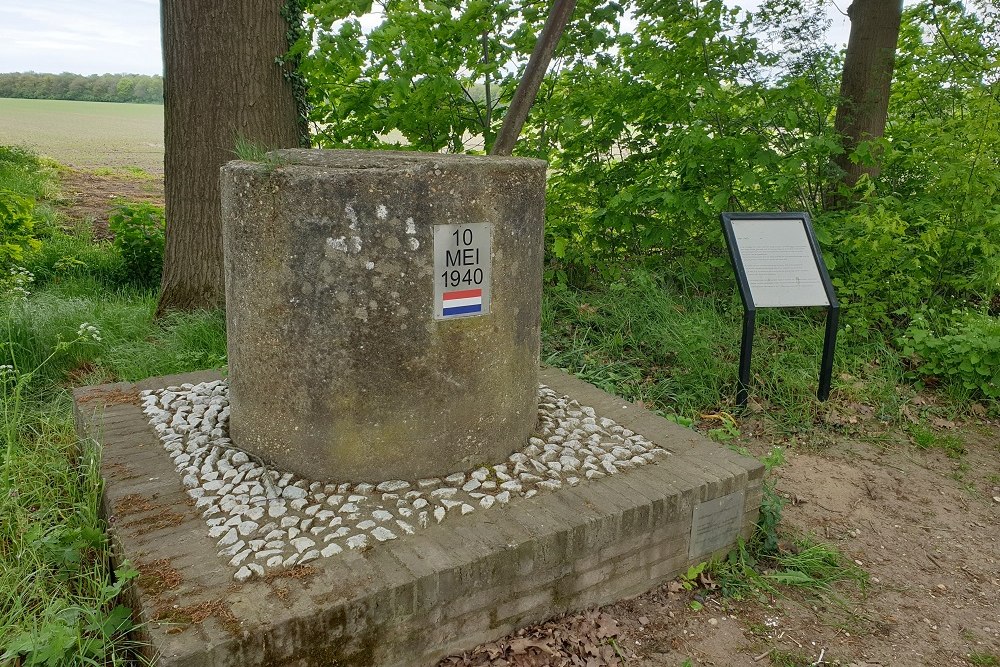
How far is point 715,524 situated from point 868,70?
4.74 m

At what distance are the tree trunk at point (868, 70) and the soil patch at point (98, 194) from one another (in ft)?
25.3

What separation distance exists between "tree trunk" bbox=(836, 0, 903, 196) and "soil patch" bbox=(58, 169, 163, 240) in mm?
7717

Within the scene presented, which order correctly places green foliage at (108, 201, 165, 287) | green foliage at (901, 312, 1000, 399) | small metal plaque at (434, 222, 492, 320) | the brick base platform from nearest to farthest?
the brick base platform
small metal plaque at (434, 222, 492, 320)
green foliage at (901, 312, 1000, 399)
green foliage at (108, 201, 165, 287)

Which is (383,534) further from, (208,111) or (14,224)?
(14,224)

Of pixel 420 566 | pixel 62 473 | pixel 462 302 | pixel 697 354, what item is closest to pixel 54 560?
pixel 62 473

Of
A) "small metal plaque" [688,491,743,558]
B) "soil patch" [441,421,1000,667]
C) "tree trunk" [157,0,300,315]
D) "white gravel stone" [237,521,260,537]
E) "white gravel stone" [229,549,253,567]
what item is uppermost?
"tree trunk" [157,0,300,315]

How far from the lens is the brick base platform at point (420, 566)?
201 centimetres

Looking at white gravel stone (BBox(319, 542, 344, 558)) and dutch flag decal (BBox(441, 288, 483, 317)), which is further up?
dutch flag decal (BBox(441, 288, 483, 317))

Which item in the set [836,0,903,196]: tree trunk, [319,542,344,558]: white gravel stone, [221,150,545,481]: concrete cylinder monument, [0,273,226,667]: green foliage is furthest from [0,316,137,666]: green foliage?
[836,0,903,196]: tree trunk

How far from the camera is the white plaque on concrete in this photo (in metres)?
4.46

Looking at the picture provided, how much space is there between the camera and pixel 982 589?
10.1 feet

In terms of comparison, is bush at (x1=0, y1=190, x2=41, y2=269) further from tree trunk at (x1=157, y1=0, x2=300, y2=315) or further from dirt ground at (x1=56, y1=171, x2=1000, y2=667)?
dirt ground at (x1=56, y1=171, x2=1000, y2=667)

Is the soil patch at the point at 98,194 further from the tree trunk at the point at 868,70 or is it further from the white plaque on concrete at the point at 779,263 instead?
the tree trunk at the point at 868,70

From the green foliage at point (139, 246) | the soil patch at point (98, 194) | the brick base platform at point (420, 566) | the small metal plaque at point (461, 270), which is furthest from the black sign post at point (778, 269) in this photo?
the soil patch at point (98, 194)
